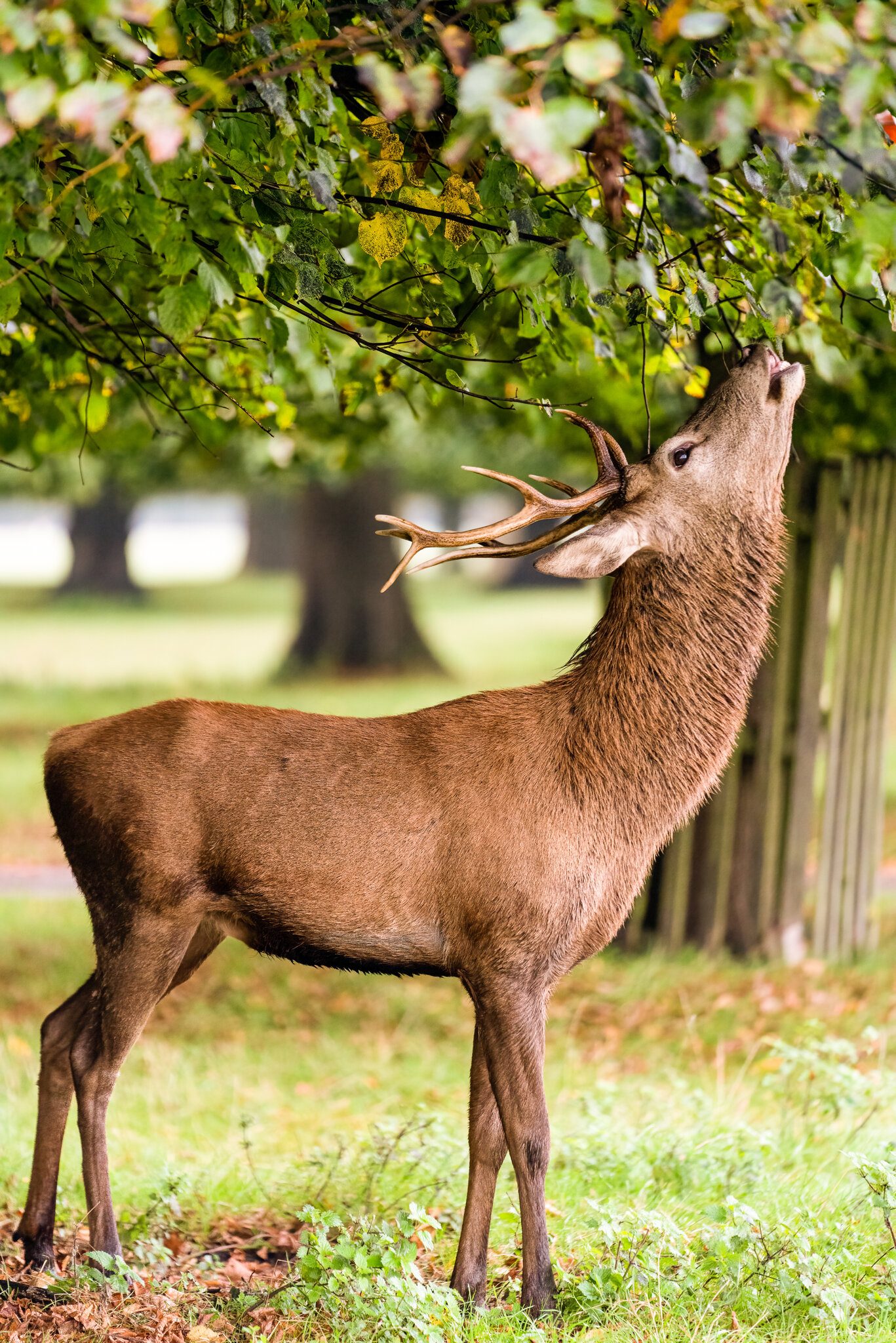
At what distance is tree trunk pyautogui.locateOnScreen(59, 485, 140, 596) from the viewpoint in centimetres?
3722

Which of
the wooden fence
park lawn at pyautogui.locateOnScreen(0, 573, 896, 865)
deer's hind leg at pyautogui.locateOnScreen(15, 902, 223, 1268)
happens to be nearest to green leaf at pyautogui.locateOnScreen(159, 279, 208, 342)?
deer's hind leg at pyautogui.locateOnScreen(15, 902, 223, 1268)

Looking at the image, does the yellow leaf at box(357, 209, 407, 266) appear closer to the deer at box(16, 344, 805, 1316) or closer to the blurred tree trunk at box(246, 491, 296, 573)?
the deer at box(16, 344, 805, 1316)

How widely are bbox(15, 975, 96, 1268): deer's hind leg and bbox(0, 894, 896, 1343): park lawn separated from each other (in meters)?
0.10

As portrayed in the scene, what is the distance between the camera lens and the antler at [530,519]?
12.3ft

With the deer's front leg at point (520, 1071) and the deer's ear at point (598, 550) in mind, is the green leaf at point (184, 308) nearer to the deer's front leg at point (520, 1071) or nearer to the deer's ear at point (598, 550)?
the deer's ear at point (598, 550)

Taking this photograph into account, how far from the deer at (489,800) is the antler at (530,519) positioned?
11 mm

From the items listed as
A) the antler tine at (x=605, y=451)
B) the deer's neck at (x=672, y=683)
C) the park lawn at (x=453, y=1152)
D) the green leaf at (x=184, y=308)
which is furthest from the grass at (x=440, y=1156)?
the green leaf at (x=184, y=308)

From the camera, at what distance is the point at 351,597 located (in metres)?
22.7

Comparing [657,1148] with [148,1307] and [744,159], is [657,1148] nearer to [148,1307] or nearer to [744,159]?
[148,1307]

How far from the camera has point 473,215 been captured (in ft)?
12.5

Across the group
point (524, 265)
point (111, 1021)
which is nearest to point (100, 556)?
point (111, 1021)

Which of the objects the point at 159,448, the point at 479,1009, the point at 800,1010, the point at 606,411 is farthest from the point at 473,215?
the point at 159,448

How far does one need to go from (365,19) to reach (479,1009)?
2.40 meters

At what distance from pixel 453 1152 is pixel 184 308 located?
321 cm
